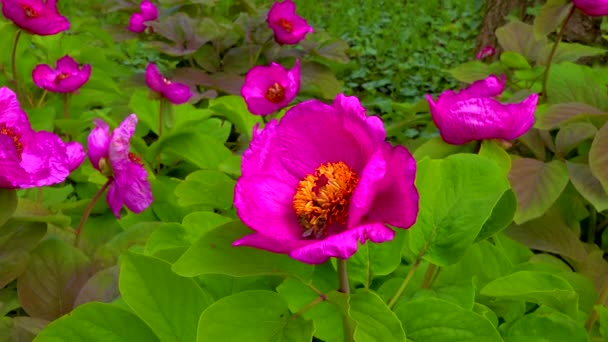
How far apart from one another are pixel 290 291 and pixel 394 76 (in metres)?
3.92

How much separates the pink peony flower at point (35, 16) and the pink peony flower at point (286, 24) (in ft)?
3.12

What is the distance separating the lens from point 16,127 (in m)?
0.96

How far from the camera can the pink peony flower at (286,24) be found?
2.66m

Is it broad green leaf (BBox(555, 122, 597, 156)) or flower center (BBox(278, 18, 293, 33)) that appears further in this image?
flower center (BBox(278, 18, 293, 33))

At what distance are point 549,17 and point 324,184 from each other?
1.14 m

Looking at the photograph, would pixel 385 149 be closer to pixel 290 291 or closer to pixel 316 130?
pixel 316 130

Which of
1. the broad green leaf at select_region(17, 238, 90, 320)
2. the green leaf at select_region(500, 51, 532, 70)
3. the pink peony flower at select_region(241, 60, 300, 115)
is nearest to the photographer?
the broad green leaf at select_region(17, 238, 90, 320)

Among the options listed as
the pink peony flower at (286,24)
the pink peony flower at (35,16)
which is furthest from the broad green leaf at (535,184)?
the pink peony flower at (286,24)

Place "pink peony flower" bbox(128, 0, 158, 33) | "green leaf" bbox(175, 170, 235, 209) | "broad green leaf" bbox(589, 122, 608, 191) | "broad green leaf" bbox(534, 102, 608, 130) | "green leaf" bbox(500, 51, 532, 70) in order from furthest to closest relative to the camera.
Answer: "pink peony flower" bbox(128, 0, 158, 33), "green leaf" bbox(500, 51, 532, 70), "broad green leaf" bbox(534, 102, 608, 130), "broad green leaf" bbox(589, 122, 608, 191), "green leaf" bbox(175, 170, 235, 209)

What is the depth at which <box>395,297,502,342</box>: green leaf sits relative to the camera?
2.43ft

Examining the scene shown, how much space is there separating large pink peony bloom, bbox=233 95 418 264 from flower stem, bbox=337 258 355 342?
4 centimetres

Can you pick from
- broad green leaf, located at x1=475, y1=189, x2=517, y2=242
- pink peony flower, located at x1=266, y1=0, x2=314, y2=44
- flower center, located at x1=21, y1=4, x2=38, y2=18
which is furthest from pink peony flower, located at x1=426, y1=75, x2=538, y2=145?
pink peony flower, located at x1=266, y1=0, x2=314, y2=44

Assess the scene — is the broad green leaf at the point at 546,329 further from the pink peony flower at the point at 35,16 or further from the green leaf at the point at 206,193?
the pink peony flower at the point at 35,16

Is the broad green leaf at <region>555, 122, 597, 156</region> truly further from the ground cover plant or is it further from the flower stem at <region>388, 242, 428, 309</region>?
the flower stem at <region>388, 242, 428, 309</region>
